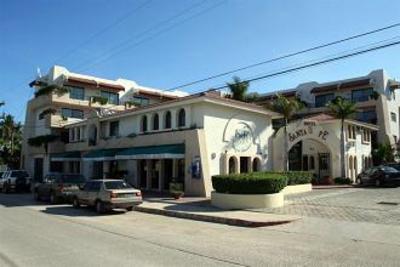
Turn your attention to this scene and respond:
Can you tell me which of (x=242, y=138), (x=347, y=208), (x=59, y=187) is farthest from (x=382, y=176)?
(x=59, y=187)

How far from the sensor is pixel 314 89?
5528 centimetres

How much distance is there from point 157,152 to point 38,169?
87.7 feet

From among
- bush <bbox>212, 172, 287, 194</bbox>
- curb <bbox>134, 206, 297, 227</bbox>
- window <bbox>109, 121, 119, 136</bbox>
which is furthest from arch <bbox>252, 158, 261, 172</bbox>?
curb <bbox>134, 206, 297, 227</bbox>

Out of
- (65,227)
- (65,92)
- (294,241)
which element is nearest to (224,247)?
(294,241)

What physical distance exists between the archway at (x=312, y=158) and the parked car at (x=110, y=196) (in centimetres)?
2058

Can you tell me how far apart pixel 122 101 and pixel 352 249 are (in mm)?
45592

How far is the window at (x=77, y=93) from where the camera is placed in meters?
48.1

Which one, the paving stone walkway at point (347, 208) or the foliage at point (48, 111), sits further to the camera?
the foliage at point (48, 111)

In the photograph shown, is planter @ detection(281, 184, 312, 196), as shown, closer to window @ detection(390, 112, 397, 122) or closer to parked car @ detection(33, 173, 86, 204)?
parked car @ detection(33, 173, 86, 204)

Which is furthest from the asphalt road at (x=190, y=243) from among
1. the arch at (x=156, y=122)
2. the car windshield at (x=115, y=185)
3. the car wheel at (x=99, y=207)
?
the arch at (x=156, y=122)

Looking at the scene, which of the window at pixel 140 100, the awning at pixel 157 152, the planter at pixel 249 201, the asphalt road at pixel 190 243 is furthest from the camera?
the window at pixel 140 100

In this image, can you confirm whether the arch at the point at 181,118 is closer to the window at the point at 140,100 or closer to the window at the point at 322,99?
the window at the point at 140,100

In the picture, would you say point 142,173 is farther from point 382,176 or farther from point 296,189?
point 382,176

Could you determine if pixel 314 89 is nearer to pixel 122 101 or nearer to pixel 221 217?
pixel 122 101
